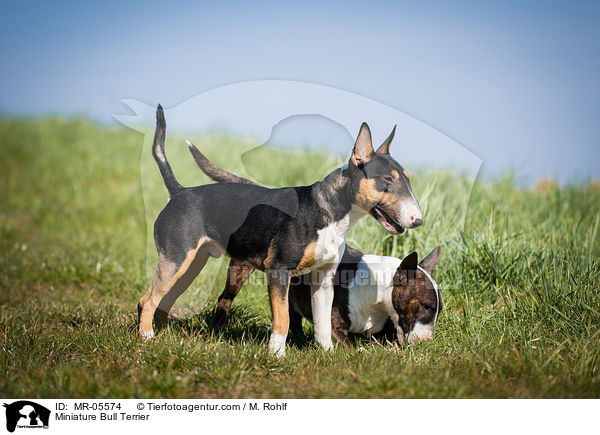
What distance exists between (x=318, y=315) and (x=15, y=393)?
215 cm

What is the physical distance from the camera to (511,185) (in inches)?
324

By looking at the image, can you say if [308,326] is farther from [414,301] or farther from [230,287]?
[414,301]

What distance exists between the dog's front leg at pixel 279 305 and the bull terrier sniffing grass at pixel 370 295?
0.47 m

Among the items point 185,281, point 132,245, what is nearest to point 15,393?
point 185,281

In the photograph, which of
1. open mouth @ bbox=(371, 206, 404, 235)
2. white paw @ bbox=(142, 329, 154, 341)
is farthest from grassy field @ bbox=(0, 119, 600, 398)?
open mouth @ bbox=(371, 206, 404, 235)

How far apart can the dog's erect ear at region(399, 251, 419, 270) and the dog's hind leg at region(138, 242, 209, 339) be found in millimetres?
1614

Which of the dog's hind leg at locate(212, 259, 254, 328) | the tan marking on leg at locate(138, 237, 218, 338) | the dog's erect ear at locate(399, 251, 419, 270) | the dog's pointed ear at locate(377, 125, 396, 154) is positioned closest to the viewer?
the dog's pointed ear at locate(377, 125, 396, 154)

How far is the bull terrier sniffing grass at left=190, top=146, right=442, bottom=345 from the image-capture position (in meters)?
4.27

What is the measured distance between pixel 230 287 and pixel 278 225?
1047mm

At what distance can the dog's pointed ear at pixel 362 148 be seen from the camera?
3.45 m

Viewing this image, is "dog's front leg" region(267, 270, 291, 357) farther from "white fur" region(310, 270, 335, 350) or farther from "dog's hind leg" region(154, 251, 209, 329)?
"dog's hind leg" region(154, 251, 209, 329)
